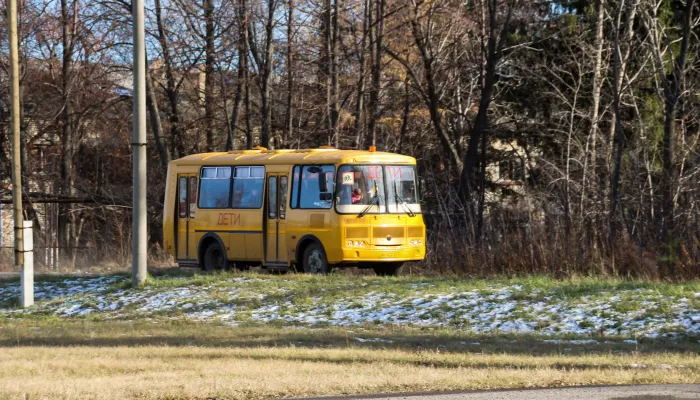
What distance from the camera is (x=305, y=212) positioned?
2386cm

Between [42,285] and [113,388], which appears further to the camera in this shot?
[42,285]

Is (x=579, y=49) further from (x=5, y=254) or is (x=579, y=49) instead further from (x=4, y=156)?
(x=4, y=156)

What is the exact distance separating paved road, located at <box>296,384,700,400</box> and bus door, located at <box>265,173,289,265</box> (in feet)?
46.8

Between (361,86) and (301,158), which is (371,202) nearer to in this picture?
(301,158)

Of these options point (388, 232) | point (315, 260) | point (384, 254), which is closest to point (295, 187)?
point (315, 260)

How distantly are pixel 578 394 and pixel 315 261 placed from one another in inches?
550

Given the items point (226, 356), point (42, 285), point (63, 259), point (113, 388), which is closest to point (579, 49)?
point (63, 259)

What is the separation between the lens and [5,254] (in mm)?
36156

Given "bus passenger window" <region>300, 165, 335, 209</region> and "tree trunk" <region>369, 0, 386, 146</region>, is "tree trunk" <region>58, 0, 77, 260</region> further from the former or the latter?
"bus passenger window" <region>300, 165, 335, 209</region>

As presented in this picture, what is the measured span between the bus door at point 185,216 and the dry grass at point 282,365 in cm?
1066

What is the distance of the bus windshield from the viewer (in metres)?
23.4

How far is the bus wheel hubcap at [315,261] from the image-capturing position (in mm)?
23598

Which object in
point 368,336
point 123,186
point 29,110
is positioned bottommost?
point 368,336

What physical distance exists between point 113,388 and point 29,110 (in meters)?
38.0
